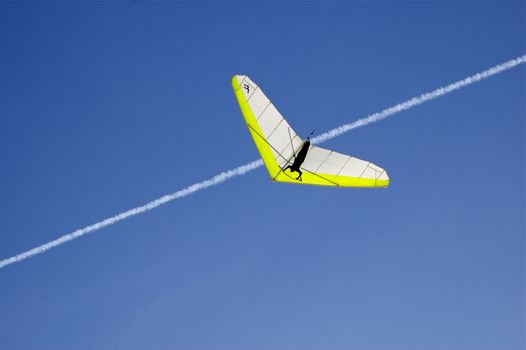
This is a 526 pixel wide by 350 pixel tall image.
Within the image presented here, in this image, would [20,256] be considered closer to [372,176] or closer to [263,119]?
[263,119]

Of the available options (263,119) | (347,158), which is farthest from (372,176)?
(263,119)

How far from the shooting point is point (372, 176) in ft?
586

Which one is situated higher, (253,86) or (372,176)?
(253,86)

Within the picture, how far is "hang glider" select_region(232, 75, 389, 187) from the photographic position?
586ft

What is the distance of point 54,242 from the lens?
189 meters

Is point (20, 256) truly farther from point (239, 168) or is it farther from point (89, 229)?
point (239, 168)

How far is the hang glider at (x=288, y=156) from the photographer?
179m

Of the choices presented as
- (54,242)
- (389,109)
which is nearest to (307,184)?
(389,109)

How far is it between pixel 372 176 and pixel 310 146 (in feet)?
33.2

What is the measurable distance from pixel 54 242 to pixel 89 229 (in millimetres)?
6468

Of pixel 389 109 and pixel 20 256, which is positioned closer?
pixel 389 109

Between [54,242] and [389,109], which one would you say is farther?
[54,242]

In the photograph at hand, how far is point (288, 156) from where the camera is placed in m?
179

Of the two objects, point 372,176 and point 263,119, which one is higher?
point 263,119
